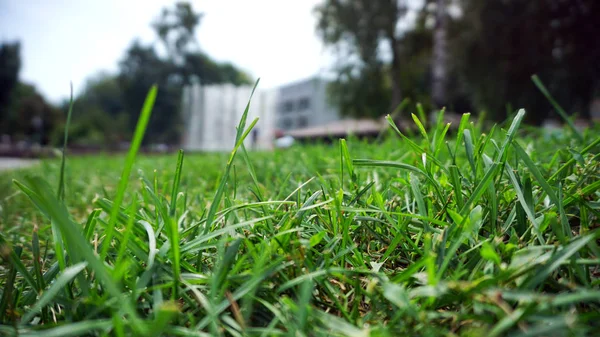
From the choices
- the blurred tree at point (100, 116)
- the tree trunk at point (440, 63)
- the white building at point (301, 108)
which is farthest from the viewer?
the white building at point (301, 108)

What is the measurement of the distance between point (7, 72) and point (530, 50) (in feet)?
102

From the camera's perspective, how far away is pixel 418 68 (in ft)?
48.5

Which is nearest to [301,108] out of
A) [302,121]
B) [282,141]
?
[302,121]

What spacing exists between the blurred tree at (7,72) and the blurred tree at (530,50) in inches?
1146

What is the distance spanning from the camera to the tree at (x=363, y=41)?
38.8 ft

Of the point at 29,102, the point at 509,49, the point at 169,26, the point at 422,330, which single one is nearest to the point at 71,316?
the point at 422,330

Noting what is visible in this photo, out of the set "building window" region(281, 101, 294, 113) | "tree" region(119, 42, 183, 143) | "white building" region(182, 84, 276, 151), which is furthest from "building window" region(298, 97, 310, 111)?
"tree" region(119, 42, 183, 143)

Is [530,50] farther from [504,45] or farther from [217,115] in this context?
[217,115]

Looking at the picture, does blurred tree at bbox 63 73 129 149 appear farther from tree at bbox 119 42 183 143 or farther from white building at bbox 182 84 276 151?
white building at bbox 182 84 276 151

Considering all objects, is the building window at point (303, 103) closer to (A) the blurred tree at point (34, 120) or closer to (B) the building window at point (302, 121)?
(B) the building window at point (302, 121)

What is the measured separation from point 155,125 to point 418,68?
24167mm

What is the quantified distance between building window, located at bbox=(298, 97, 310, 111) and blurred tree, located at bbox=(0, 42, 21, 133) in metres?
24.5

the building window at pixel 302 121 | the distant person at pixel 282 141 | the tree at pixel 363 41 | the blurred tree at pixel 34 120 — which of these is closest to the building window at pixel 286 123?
the building window at pixel 302 121

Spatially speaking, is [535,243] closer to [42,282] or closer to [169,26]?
[42,282]
